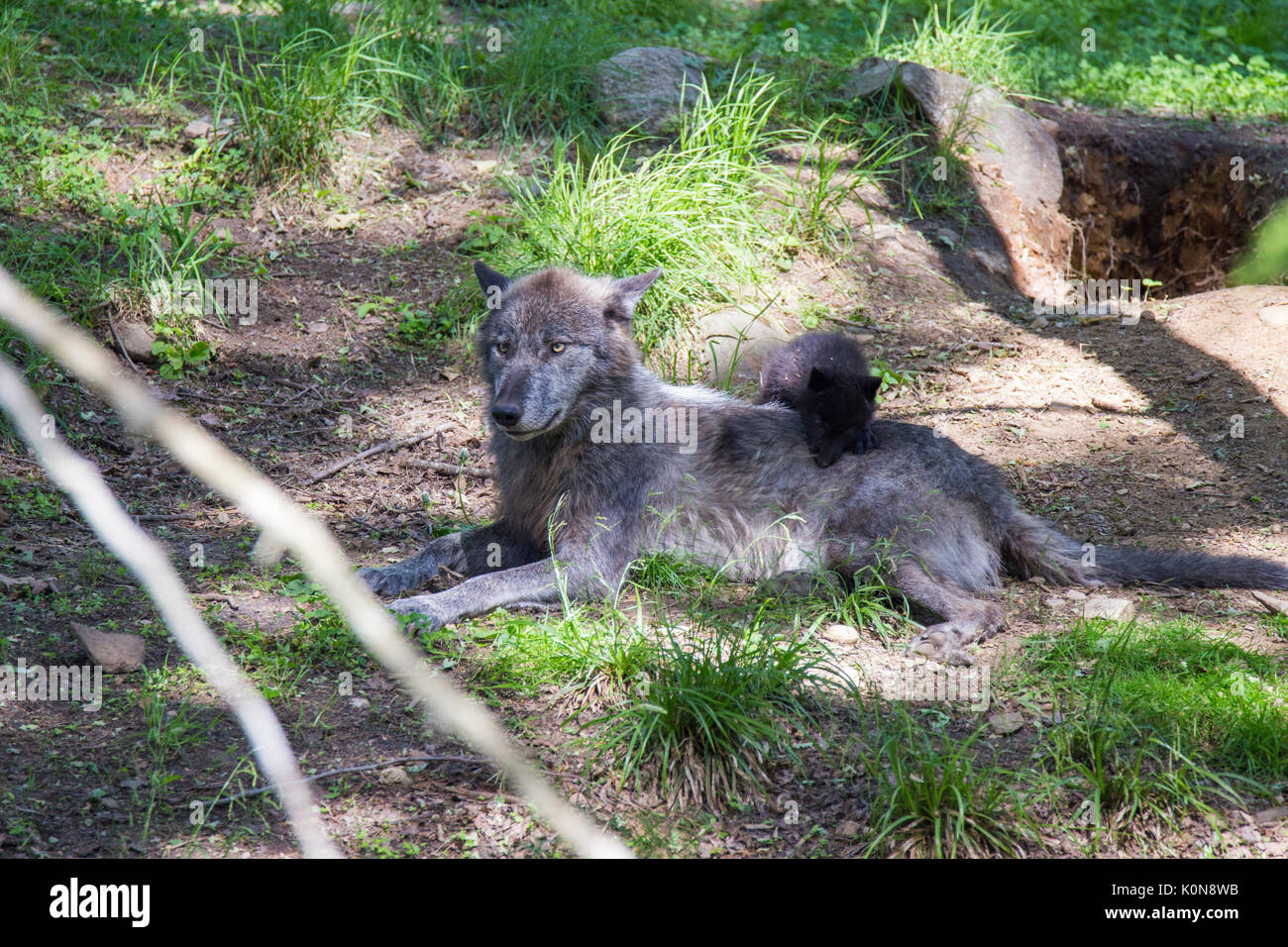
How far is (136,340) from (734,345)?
3682mm

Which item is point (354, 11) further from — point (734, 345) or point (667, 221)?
point (734, 345)

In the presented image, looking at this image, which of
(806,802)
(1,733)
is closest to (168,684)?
(1,733)

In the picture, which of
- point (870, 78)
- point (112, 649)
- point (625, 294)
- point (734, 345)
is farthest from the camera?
point (870, 78)

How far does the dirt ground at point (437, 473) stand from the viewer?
3408mm

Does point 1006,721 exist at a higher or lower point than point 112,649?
lower

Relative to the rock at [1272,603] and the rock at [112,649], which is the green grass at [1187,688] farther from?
the rock at [112,649]

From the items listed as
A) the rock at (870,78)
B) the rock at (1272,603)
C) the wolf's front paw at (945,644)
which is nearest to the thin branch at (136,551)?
the wolf's front paw at (945,644)

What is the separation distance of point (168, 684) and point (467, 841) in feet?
4.46

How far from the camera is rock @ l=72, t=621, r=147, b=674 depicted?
393 cm

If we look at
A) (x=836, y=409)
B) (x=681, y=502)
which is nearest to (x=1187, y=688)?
(x=836, y=409)

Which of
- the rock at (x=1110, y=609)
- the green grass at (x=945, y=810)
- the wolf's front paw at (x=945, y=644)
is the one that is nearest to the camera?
the green grass at (x=945, y=810)

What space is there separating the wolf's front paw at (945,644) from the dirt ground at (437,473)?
116mm

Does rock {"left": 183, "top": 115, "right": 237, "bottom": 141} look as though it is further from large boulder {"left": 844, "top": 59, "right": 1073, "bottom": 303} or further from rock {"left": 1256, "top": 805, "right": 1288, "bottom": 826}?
rock {"left": 1256, "top": 805, "right": 1288, "bottom": 826}

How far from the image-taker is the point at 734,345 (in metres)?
6.77
